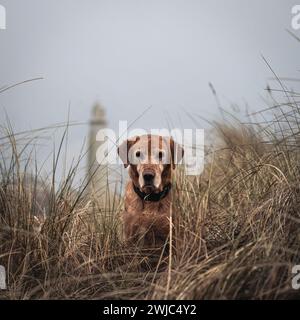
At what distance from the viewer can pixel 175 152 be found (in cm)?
549

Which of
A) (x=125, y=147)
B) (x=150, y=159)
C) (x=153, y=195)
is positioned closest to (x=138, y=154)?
(x=150, y=159)

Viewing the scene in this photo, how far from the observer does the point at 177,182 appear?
216 inches

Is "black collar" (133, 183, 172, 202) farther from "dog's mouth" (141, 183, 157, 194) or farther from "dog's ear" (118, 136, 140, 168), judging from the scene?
"dog's ear" (118, 136, 140, 168)

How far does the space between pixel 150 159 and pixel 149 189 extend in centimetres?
24

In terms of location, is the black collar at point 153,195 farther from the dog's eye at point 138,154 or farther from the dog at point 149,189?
the dog's eye at point 138,154

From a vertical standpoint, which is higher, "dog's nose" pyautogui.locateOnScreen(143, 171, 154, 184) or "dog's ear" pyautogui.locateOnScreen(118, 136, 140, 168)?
"dog's ear" pyautogui.locateOnScreen(118, 136, 140, 168)

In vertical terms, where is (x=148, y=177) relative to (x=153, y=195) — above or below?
above

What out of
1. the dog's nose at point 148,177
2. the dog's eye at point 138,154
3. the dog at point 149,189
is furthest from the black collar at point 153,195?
the dog's eye at point 138,154

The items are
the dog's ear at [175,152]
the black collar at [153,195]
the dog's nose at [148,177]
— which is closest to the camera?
the dog's nose at [148,177]

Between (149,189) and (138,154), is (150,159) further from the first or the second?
(149,189)

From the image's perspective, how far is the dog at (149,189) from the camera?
520 centimetres

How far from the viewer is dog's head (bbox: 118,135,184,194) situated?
5199mm

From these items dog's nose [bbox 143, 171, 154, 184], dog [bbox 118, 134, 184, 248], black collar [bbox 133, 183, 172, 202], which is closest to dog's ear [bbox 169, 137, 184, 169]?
dog [bbox 118, 134, 184, 248]
